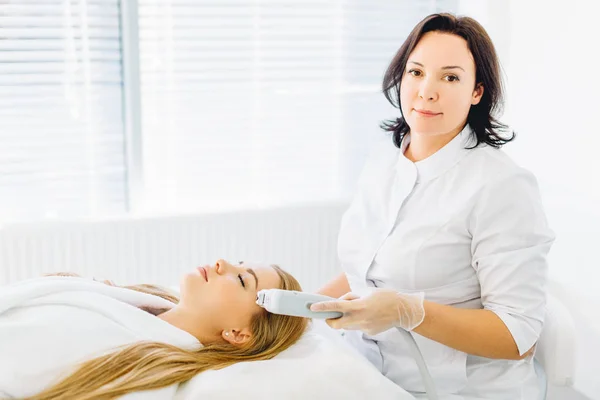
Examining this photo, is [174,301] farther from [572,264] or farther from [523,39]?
[523,39]

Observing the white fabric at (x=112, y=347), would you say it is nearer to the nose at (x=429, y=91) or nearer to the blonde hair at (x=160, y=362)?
the blonde hair at (x=160, y=362)

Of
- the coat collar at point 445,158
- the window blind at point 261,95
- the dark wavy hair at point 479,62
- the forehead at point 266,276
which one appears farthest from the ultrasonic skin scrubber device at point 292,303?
the window blind at point 261,95

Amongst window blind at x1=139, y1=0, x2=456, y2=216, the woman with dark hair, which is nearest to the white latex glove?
the woman with dark hair

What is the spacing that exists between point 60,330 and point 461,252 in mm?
783

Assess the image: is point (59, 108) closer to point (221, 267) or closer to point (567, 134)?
point (221, 267)

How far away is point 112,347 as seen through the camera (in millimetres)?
1409

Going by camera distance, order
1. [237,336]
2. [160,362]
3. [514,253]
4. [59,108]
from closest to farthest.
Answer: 1. [160,362]
2. [514,253]
3. [237,336]
4. [59,108]

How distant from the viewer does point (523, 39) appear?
2.69 metres

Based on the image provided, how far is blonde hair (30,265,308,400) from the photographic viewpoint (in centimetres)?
131

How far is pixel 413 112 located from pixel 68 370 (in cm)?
84

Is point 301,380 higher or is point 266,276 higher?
point 266,276

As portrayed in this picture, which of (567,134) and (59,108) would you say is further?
(59,108)

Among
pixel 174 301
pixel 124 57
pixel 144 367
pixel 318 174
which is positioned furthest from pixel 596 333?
pixel 124 57

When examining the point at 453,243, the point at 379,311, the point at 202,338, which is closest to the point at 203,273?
the point at 202,338
